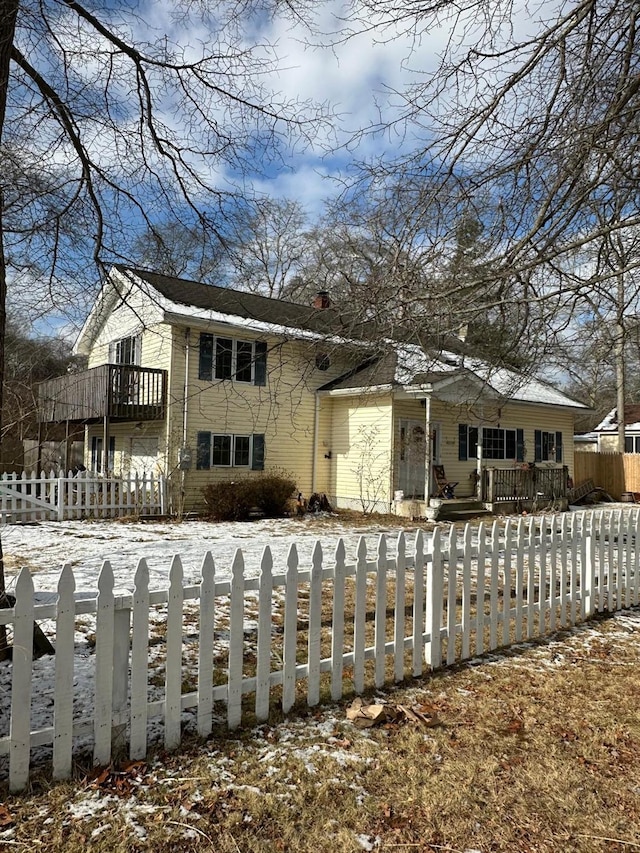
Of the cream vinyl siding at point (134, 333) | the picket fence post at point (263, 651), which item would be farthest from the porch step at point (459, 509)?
the picket fence post at point (263, 651)

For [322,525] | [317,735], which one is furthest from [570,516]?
[322,525]

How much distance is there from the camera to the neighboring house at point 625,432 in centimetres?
3203

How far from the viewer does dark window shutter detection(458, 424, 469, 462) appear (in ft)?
61.8

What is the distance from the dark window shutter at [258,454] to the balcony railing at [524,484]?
22.9ft

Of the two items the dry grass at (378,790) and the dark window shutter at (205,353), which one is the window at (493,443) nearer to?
the dark window shutter at (205,353)

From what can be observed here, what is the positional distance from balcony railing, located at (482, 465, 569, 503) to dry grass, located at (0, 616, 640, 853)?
1391cm

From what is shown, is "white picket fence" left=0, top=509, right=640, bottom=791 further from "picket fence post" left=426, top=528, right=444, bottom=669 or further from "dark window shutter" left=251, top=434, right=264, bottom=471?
"dark window shutter" left=251, top=434, right=264, bottom=471

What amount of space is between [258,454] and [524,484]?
28.8 feet

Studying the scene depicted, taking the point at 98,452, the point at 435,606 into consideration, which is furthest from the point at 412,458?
the point at 435,606

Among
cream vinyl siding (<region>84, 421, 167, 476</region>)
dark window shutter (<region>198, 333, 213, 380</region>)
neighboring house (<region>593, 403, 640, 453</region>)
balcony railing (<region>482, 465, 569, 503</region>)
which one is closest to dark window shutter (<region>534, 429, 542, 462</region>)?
balcony railing (<region>482, 465, 569, 503</region>)

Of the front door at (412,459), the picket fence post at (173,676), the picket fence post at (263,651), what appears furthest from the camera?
the front door at (412,459)

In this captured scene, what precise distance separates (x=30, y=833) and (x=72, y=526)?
429 inches

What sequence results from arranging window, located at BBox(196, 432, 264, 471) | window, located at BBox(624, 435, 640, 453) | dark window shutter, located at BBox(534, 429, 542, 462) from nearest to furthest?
window, located at BBox(196, 432, 264, 471)
dark window shutter, located at BBox(534, 429, 542, 462)
window, located at BBox(624, 435, 640, 453)

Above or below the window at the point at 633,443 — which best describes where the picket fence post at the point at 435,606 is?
below
